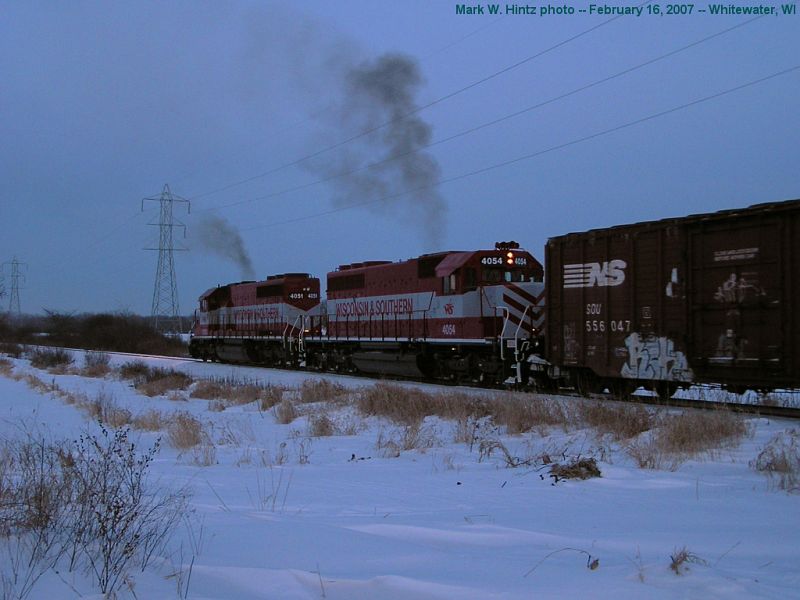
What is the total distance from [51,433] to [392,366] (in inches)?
493

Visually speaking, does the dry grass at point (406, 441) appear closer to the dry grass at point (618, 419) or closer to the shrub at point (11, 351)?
the dry grass at point (618, 419)

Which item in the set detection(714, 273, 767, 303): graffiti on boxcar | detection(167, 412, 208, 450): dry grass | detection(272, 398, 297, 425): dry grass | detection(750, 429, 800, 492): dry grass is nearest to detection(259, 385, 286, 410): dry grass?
detection(272, 398, 297, 425): dry grass

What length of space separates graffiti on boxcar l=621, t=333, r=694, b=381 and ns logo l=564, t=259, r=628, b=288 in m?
A: 1.31

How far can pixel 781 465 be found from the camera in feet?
22.9

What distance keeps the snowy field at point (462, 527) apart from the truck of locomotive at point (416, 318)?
915 cm

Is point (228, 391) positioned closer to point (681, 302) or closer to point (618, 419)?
point (681, 302)

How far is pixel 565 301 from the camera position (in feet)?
53.3

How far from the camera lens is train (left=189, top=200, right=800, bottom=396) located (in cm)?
1223

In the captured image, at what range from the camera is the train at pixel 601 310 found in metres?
12.2

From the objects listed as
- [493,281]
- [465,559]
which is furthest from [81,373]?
[465,559]

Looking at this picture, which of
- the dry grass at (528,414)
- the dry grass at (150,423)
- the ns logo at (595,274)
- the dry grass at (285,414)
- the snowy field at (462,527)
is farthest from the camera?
the ns logo at (595,274)

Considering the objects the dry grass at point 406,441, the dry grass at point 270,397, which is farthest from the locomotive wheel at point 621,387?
the dry grass at point 270,397

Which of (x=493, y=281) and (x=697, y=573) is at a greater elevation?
(x=493, y=281)

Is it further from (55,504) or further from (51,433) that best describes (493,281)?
(55,504)
